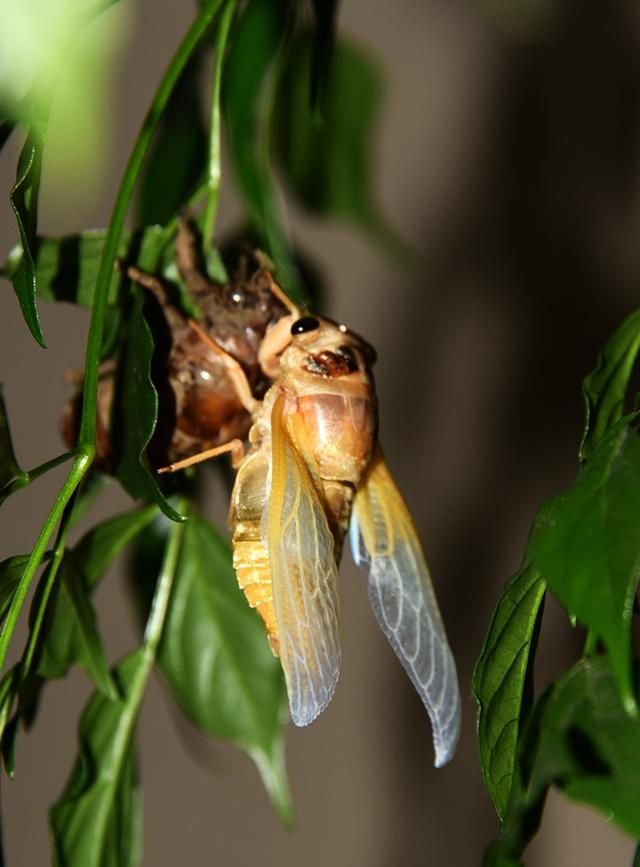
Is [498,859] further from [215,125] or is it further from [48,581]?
[215,125]

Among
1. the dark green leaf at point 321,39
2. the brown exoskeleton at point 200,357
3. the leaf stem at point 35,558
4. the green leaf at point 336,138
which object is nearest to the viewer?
the leaf stem at point 35,558

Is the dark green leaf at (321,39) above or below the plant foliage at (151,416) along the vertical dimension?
above

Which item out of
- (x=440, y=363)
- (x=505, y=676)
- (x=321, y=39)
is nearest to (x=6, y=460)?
(x=505, y=676)

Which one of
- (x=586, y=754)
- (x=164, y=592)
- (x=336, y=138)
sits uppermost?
(x=336, y=138)

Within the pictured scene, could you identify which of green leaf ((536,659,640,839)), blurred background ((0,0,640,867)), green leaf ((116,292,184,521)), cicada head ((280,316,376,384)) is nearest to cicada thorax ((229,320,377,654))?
cicada head ((280,316,376,384))

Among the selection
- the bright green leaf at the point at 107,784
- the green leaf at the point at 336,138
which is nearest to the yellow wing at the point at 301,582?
the bright green leaf at the point at 107,784

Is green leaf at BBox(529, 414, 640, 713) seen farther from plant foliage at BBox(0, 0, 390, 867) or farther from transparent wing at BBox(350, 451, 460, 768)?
transparent wing at BBox(350, 451, 460, 768)

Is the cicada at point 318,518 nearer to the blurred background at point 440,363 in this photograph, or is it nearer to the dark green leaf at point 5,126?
the dark green leaf at point 5,126
